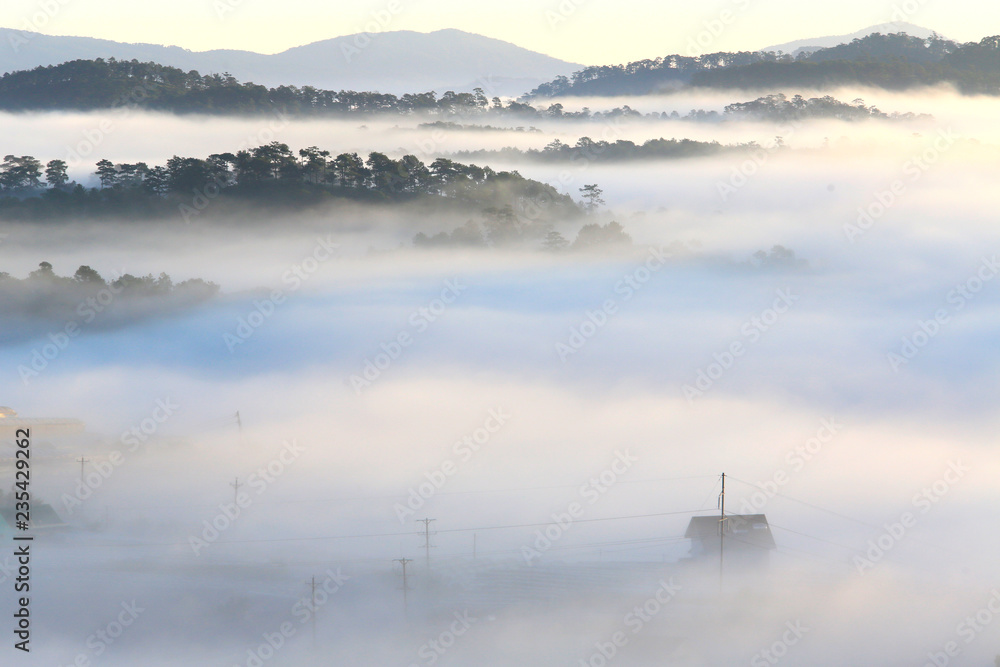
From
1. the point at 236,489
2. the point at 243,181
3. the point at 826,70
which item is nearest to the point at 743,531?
the point at 236,489

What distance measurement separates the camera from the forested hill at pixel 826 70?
420 ft

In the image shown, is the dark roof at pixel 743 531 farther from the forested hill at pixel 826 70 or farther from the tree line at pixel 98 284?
the forested hill at pixel 826 70

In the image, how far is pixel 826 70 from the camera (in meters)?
130

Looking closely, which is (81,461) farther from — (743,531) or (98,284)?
(98,284)

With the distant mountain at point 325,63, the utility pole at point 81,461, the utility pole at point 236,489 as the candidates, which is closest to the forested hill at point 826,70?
the distant mountain at point 325,63

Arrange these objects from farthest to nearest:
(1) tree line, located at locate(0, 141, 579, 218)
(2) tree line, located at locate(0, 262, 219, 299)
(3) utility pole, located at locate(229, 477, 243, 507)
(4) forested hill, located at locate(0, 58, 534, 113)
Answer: (4) forested hill, located at locate(0, 58, 534, 113) → (1) tree line, located at locate(0, 141, 579, 218) → (2) tree line, located at locate(0, 262, 219, 299) → (3) utility pole, located at locate(229, 477, 243, 507)

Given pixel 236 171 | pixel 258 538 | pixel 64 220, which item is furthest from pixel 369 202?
pixel 258 538

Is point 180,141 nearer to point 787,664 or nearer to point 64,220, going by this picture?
point 64,220

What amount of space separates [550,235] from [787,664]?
214 ft

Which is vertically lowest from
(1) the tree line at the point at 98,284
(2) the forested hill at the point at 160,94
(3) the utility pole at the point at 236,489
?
(3) the utility pole at the point at 236,489

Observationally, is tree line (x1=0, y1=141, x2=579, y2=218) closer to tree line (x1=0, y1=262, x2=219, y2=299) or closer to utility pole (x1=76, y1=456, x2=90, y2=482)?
tree line (x1=0, y1=262, x2=219, y2=299)

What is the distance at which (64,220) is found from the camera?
8194cm

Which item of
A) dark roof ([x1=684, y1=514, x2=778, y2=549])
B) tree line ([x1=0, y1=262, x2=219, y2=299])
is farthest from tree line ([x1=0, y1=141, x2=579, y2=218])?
dark roof ([x1=684, y1=514, x2=778, y2=549])

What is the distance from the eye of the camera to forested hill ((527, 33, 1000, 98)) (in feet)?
420
